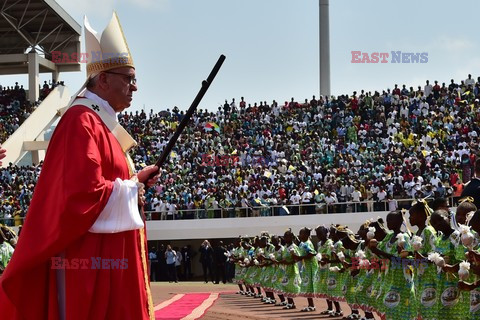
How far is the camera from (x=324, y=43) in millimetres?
57219

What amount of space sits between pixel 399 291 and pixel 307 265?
7.14 metres

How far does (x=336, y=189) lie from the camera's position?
31.6m

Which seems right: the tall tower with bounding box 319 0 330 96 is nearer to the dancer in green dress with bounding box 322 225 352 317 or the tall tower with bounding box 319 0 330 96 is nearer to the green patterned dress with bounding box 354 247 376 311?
the dancer in green dress with bounding box 322 225 352 317

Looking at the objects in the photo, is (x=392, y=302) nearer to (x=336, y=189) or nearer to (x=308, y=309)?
(x=308, y=309)

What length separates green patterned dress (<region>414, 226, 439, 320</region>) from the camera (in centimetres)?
877

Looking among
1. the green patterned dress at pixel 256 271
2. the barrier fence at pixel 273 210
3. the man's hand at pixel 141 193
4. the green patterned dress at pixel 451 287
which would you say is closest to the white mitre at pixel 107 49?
the man's hand at pixel 141 193

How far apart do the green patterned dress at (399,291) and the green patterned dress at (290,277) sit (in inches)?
282

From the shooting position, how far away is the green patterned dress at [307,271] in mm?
16891

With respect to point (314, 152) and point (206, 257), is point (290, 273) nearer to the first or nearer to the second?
point (206, 257)

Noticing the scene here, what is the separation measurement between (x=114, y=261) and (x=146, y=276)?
32cm

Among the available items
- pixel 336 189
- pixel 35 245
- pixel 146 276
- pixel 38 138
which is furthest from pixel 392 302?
pixel 38 138

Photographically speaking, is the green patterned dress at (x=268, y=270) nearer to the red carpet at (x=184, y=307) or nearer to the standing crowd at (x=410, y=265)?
the red carpet at (x=184, y=307)

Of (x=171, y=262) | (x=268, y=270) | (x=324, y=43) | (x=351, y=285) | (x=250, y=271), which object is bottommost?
(x=171, y=262)

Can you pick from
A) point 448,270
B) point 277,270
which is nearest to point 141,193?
point 448,270
